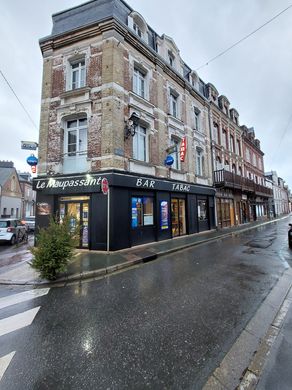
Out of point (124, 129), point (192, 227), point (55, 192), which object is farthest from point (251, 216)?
point (55, 192)

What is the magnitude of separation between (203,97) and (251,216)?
52.8ft

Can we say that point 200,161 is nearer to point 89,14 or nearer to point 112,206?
point 112,206

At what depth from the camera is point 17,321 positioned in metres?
3.46

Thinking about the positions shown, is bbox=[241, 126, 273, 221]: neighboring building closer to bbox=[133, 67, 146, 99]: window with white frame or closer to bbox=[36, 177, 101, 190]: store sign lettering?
bbox=[133, 67, 146, 99]: window with white frame

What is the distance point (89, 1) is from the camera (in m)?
10.5

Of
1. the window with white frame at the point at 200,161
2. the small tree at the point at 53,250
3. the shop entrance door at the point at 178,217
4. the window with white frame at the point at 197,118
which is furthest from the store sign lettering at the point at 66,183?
the window with white frame at the point at 197,118

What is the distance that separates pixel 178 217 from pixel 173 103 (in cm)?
804

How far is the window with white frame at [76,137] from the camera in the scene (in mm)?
9828

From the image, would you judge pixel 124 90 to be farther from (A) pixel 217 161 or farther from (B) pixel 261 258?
(A) pixel 217 161

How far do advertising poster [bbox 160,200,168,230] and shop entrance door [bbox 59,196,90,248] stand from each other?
13.8 ft

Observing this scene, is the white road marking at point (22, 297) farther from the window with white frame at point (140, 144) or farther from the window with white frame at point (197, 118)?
the window with white frame at point (197, 118)

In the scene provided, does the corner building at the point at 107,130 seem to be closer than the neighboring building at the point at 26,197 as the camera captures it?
Yes

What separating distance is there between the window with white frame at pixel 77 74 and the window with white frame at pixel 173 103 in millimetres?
5891

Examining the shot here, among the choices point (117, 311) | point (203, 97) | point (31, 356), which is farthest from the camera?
point (203, 97)
